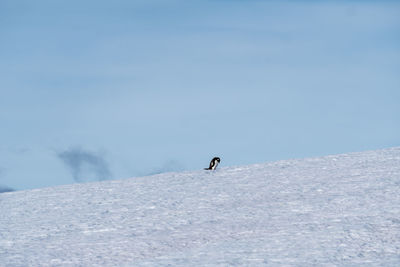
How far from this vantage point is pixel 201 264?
18.0ft

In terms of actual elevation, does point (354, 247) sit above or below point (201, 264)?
above

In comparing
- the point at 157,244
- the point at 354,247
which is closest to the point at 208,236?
the point at 157,244

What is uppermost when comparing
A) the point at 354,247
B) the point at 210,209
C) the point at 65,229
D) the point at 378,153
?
the point at 378,153

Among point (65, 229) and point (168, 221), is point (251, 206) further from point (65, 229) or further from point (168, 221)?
point (65, 229)

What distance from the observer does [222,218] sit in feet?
24.4

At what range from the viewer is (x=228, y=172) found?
11.1 metres

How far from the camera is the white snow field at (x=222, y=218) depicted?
5.79 metres

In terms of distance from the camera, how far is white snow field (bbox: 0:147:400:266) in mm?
5793

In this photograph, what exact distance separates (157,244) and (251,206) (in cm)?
201

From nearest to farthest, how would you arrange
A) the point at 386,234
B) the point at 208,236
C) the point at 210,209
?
the point at 386,234 < the point at 208,236 < the point at 210,209

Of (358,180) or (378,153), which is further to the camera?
(378,153)

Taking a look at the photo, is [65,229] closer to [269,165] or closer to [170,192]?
[170,192]

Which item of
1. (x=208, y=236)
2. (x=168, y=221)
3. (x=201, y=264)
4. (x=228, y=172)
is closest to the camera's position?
(x=201, y=264)

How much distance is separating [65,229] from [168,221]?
1193 millimetres
